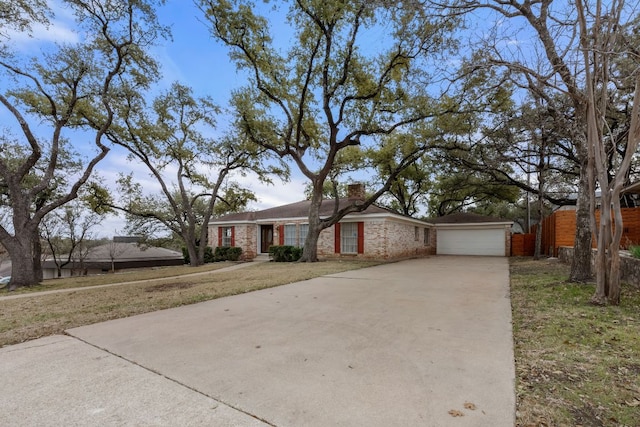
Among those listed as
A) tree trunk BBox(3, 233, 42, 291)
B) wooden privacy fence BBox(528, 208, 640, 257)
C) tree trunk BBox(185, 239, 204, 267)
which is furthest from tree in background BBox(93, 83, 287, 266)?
wooden privacy fence BBox(528, 208, 640, 257)

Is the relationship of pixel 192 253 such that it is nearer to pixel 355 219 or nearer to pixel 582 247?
pixel 355 219

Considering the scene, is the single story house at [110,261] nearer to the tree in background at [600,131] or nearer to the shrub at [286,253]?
the shrub at [286,253]

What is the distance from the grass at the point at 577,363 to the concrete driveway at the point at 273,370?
0.18 metres

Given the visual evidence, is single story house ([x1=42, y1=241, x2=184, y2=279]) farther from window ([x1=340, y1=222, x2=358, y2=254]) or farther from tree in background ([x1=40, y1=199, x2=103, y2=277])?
window ([x1=340, y1=222, x2=358, y2=254])

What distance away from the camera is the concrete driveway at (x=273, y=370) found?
239cm

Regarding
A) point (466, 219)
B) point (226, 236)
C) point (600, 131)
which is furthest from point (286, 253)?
point (600, 131)

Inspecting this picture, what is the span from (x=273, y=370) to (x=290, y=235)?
1629 cm

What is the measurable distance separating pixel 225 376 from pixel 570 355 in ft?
11.8

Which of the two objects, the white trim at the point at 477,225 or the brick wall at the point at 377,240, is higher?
the white trim at the point at 477,225

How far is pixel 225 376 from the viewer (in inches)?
118

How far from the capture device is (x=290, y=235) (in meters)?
19.4

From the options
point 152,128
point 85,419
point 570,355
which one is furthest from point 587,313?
point 152,128

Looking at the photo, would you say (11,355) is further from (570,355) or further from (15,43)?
(15,43)

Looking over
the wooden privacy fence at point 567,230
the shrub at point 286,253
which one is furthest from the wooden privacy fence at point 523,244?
the shrub at point 286,253
